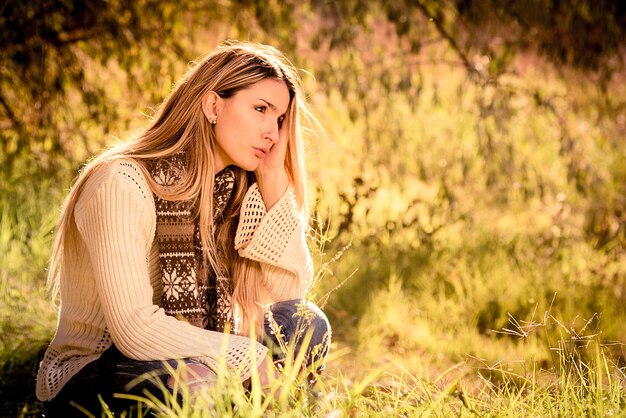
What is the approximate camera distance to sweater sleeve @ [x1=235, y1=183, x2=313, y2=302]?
3049 millimetres

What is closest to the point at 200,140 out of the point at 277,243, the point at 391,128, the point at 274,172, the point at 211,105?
the point at 211,105

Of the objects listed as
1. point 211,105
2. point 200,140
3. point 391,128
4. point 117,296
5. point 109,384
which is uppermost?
point 211,105

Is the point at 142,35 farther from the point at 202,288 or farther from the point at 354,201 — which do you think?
the point at 202,288

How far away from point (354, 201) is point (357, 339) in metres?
0.96

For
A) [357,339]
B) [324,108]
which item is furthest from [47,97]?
[357,339]

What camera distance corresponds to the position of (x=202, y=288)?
116 inches

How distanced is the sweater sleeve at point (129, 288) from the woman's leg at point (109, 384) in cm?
4

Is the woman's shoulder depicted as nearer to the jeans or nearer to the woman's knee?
the jeans

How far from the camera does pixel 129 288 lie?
8.24ft

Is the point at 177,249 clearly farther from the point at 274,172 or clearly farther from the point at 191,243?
the point at 274,172

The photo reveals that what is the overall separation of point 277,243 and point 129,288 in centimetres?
69

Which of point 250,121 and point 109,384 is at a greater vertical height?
point 250,121

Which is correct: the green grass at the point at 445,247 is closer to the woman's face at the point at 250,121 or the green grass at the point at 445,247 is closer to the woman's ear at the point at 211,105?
the woman's face at the point at 250,121

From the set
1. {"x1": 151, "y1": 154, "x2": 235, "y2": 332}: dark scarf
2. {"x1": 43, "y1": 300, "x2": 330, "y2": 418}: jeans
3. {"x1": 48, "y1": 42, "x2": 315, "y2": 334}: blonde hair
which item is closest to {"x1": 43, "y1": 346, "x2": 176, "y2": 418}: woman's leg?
{"x1": 43, "y1": 300, "x2": 330, "y2": 418}: jeans
